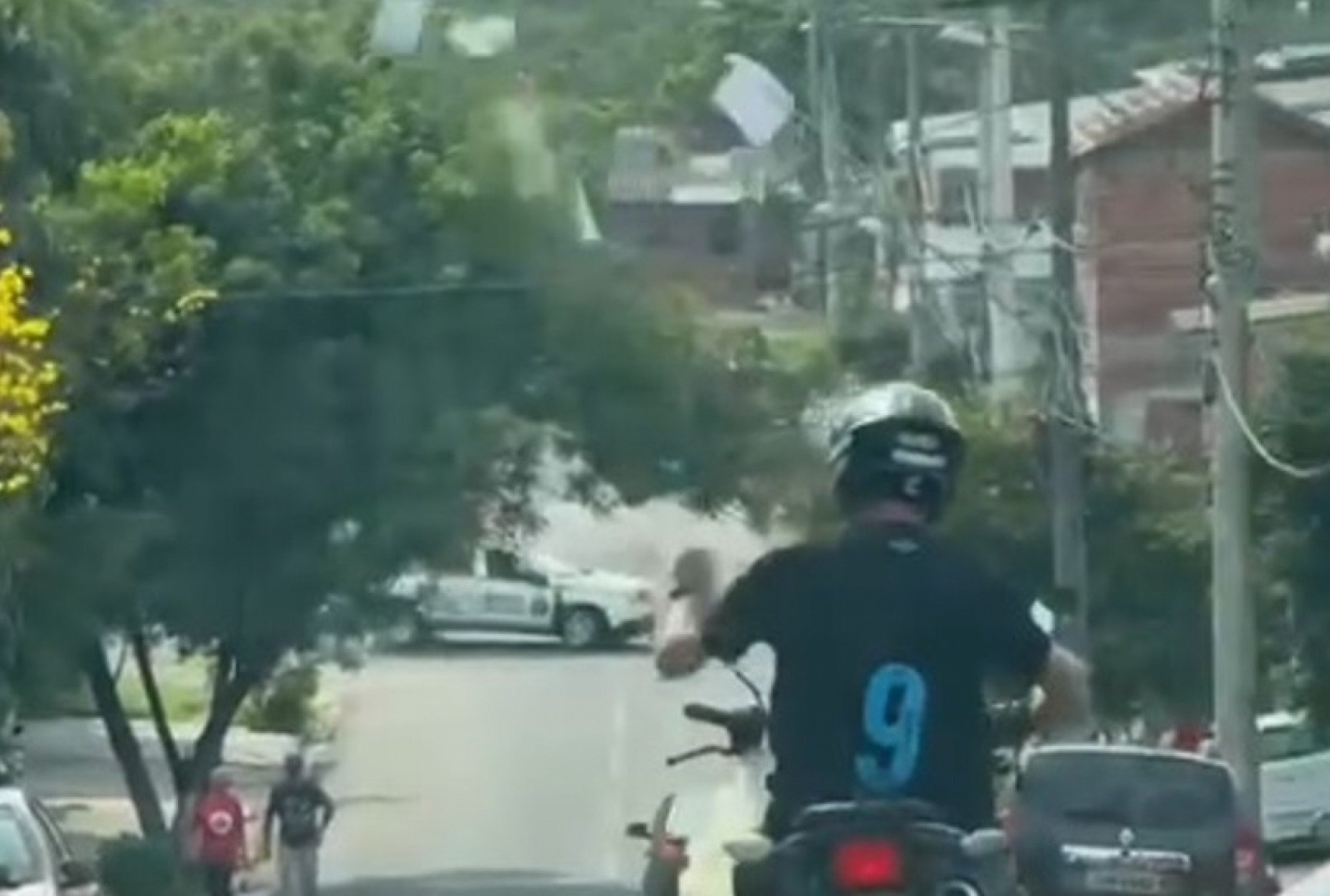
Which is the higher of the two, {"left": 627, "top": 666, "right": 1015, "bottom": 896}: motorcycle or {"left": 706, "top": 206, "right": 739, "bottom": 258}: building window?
{"left": 706, "top": 206, "right": 739, "bottom": 258}: building window

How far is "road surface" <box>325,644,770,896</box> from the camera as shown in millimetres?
37375

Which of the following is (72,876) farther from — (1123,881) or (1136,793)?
(1136,793)

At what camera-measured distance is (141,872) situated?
3431 cm

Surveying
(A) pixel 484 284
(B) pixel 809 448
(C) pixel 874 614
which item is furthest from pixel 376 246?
(C) pixel 874 614

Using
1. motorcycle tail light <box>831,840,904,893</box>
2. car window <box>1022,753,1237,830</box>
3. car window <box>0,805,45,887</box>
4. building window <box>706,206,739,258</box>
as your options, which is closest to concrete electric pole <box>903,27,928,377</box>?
building window <box>706,206,739,258</box>

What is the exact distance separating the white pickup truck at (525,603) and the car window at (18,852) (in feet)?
62.3

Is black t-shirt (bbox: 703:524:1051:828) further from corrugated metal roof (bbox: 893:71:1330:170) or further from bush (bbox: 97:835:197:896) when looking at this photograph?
corrugated metal roof (bbox: 893:71:1330:170)

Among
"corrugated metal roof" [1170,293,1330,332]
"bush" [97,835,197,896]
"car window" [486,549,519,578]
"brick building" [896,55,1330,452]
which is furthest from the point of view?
"car window" [486,549,519,578]

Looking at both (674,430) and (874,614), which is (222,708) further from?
(874,614)

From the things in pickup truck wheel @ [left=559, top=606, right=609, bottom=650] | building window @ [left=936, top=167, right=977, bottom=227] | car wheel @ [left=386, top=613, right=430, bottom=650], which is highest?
building window @ [left=936, top=167, right=977, bottom=227]

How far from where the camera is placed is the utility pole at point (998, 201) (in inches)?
1567

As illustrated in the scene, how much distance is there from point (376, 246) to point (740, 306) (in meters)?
3.37

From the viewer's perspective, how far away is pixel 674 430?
40.7 m

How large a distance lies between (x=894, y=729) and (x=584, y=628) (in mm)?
44613
